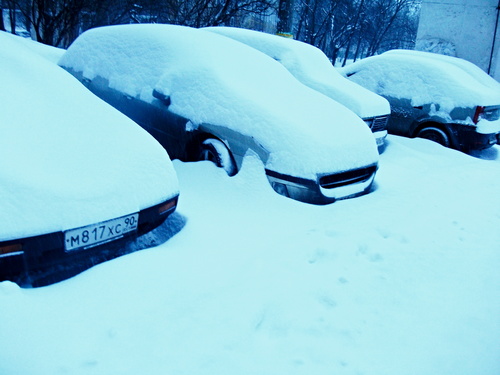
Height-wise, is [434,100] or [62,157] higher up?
[62,157]

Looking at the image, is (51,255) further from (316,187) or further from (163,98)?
(163,98)

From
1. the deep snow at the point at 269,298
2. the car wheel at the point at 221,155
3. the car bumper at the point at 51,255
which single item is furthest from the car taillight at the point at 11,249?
the car wheel at the point at 221,155

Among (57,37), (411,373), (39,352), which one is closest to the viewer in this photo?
(39,352)

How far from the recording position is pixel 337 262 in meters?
3.12

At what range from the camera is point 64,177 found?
7.87 ft

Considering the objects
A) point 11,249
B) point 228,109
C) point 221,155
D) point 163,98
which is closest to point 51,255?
point 11,249

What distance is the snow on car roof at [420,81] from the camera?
7.34m

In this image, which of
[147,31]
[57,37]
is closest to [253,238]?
[147,31]

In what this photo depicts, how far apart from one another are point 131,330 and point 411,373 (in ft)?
4.63

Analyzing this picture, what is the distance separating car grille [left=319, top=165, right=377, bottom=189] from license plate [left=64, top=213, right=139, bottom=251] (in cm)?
198

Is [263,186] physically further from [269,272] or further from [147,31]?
[147,31]

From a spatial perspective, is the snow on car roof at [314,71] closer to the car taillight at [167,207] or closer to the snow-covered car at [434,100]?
the snow-covered car at [434,100]

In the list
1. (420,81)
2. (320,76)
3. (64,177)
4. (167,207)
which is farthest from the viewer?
(420,81)

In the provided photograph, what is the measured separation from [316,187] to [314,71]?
3474 mm
